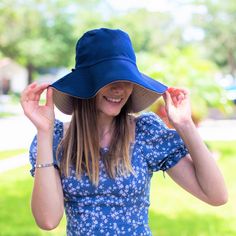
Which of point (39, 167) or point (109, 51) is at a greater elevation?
point (109, 51)

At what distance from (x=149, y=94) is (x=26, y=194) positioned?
5339mm

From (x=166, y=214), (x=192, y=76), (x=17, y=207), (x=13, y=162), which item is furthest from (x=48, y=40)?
(x=166, y=214)

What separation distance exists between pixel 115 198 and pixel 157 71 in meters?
8.23

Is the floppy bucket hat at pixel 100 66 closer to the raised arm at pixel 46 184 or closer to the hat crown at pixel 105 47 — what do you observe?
the hat crown at pixel 105 47

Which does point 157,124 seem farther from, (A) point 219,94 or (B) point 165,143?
(A) point 219,94

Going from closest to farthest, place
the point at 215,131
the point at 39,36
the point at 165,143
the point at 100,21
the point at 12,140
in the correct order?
the point at 165,143
the point at 12,140
the point at 215,131
the point at 100,21
the point at 39,36

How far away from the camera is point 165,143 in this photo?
1.79 metres

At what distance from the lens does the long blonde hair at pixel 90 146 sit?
1693 millimetres

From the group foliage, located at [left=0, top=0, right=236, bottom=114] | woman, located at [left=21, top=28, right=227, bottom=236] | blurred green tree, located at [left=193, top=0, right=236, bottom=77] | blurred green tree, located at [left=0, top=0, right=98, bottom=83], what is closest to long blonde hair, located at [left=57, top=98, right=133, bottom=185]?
woman, located at [left=21, top=28, right=227, bottom=236]

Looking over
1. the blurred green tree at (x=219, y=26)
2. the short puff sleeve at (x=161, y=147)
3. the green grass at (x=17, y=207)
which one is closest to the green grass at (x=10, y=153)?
the green grass at (x=17, y=207)

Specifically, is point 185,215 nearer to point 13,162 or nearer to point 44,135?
point 44,135

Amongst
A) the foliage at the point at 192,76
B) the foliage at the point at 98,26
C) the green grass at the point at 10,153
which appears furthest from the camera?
the foliage at the point at 98,26

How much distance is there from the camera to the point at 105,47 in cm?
170

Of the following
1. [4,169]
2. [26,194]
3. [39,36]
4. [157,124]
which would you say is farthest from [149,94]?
[39,36]
